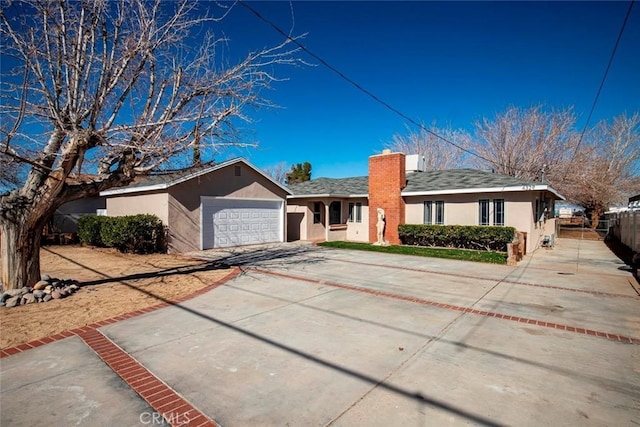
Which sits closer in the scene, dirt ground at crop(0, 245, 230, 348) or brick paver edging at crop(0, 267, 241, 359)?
brick paver edging at crop(0, 267, 241, 359)

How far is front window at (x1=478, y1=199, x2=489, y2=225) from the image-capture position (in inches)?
598

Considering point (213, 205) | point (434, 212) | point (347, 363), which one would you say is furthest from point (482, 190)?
point (347, 363)

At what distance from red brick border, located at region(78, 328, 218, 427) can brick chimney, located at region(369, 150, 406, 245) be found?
561 inches

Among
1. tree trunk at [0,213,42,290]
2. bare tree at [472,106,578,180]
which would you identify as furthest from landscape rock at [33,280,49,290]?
bare tree at [472,106,578,180]

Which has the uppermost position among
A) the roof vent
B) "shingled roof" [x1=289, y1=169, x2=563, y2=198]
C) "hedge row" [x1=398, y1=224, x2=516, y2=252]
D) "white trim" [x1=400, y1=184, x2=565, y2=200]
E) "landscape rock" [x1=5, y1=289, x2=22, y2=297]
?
the roof vent

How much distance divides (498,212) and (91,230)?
724 inches

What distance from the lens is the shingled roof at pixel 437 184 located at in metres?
14.5

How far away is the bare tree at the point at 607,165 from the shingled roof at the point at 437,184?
13.5m

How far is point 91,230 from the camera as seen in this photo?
615 inches

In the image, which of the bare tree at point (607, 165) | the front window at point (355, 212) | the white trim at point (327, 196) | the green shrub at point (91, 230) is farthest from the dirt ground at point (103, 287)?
the bare tree at point (607, 165)

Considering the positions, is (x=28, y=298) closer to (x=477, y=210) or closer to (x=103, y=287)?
(x=103, y=287)

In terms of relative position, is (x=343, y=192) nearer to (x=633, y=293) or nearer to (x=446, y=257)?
(x=446, y=257)

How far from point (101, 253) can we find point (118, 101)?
8822mm

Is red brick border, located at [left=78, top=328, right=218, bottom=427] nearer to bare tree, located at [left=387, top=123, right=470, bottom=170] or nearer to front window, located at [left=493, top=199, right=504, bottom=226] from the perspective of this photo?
front window, located at [left=493, top=199, right=504, bottom=226]
